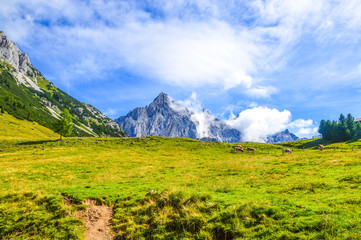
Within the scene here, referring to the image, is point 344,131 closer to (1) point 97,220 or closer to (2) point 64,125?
(1) point 97,220

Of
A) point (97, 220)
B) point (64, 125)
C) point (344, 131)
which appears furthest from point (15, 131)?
point (344, 131)

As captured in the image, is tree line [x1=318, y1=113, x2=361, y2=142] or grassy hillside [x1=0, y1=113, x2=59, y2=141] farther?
tree line [x1=318, y1=113, x2=361, y2=142]

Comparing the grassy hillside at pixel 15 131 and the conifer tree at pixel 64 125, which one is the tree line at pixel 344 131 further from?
the grassy hillside at pixel 15 131

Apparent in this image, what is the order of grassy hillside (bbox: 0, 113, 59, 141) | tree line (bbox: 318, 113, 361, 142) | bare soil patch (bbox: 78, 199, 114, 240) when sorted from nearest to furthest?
bare soil patch (bbox: 78, 199, 114, 240), grassy hillside (bbox: 0, 113, 59, 141), tree line (bbox: 318, 113, 361, 142)

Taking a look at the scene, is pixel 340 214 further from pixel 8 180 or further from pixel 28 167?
pixel 28 167

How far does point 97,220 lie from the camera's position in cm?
1457

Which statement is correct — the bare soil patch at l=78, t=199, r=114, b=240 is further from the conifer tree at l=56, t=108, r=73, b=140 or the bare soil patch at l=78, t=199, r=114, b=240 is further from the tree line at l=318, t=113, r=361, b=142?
the tree line at l=318, t=113, r=361, b=142

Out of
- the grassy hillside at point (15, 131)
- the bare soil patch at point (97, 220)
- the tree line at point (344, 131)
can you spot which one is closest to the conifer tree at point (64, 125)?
the grassy hillside at point (15, 131)

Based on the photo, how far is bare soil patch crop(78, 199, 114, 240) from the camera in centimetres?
1276

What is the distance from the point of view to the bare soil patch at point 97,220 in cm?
1276

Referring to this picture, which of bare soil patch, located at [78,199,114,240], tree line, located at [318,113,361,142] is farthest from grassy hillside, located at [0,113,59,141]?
tree line, located at [318,113,361,142]

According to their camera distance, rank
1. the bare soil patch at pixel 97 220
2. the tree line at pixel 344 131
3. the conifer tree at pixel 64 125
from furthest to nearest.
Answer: the tree line at pixel 344 131
the conifer tree at pixel 64 125
the bare soil patch at pixel 97 220

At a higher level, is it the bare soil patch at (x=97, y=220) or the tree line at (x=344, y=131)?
the tree line at (x=344, y=131)

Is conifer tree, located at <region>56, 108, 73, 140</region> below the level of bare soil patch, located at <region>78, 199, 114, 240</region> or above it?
above
